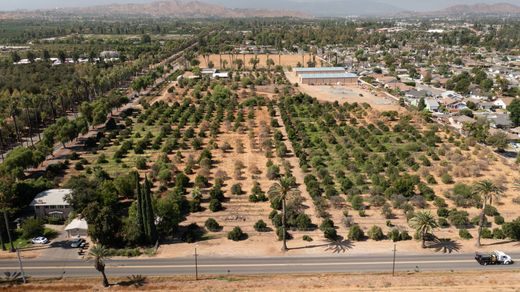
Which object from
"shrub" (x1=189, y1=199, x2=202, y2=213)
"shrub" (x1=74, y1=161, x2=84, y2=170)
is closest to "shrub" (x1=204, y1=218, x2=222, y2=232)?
"shrub" (x1=189, y1=199, x2=202, y2=213)

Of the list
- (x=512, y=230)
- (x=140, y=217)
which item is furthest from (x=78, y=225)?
(x=512, y=230)

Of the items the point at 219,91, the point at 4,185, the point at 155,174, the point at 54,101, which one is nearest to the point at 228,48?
the point at 219,91

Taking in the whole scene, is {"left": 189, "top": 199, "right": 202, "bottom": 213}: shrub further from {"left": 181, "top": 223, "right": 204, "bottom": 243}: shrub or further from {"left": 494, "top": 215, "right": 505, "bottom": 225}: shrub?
{"left": 494, "top": 215, "right": 505, "bottom": 225}: shrub

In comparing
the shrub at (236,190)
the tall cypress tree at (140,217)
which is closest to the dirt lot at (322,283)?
the tall cypress tree at (140,217)

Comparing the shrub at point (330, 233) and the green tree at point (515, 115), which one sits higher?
the green tree at point (515, 115)

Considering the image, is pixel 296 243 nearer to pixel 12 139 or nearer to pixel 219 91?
pixel 12 139

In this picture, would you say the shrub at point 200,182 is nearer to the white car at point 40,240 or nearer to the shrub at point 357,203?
the white car at point 40,240
